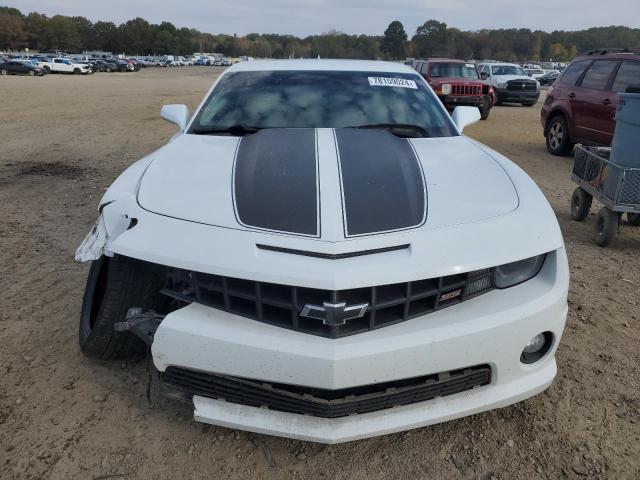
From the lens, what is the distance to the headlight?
6.85ft

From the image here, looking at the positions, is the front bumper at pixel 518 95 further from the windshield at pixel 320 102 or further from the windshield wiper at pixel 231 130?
the windshield wiper at pixel 231 130

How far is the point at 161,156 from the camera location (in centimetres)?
276

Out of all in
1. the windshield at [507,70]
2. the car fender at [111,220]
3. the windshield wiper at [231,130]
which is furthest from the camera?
the windshield at [507,70]

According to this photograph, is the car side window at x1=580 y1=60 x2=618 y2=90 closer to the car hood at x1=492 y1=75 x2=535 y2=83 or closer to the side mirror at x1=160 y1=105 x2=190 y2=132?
the side mirror at x1=160 y1=105 x2=190 y2=132

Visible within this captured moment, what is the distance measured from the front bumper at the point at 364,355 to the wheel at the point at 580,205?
373 cm

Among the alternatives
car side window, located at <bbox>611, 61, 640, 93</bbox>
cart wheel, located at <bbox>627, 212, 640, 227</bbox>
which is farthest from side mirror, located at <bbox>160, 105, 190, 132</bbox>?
car side window, located at <bbox>611, 61, 640, 93</bbox>

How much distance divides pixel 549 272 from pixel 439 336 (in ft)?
2.11

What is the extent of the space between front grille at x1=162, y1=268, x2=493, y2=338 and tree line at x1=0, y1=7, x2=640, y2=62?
67898 mm

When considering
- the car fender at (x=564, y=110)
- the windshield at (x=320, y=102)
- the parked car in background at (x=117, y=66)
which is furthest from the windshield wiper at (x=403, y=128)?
the parked car in background at (x=117, y=66)

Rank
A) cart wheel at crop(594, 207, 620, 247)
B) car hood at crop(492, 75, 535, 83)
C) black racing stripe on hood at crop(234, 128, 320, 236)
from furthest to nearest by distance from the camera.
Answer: car hood at crop(492, 75, 535, 83) → cart wheel at crop(594, 207, 620, 247) → black racing stripe on hood at crop(234, 128, 320, 236)

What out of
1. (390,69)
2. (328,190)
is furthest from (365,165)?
(390,69)

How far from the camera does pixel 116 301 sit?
2262 mm

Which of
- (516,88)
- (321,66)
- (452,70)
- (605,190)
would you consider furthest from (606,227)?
(516,88)

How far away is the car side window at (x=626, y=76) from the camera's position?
7566 millimetres
